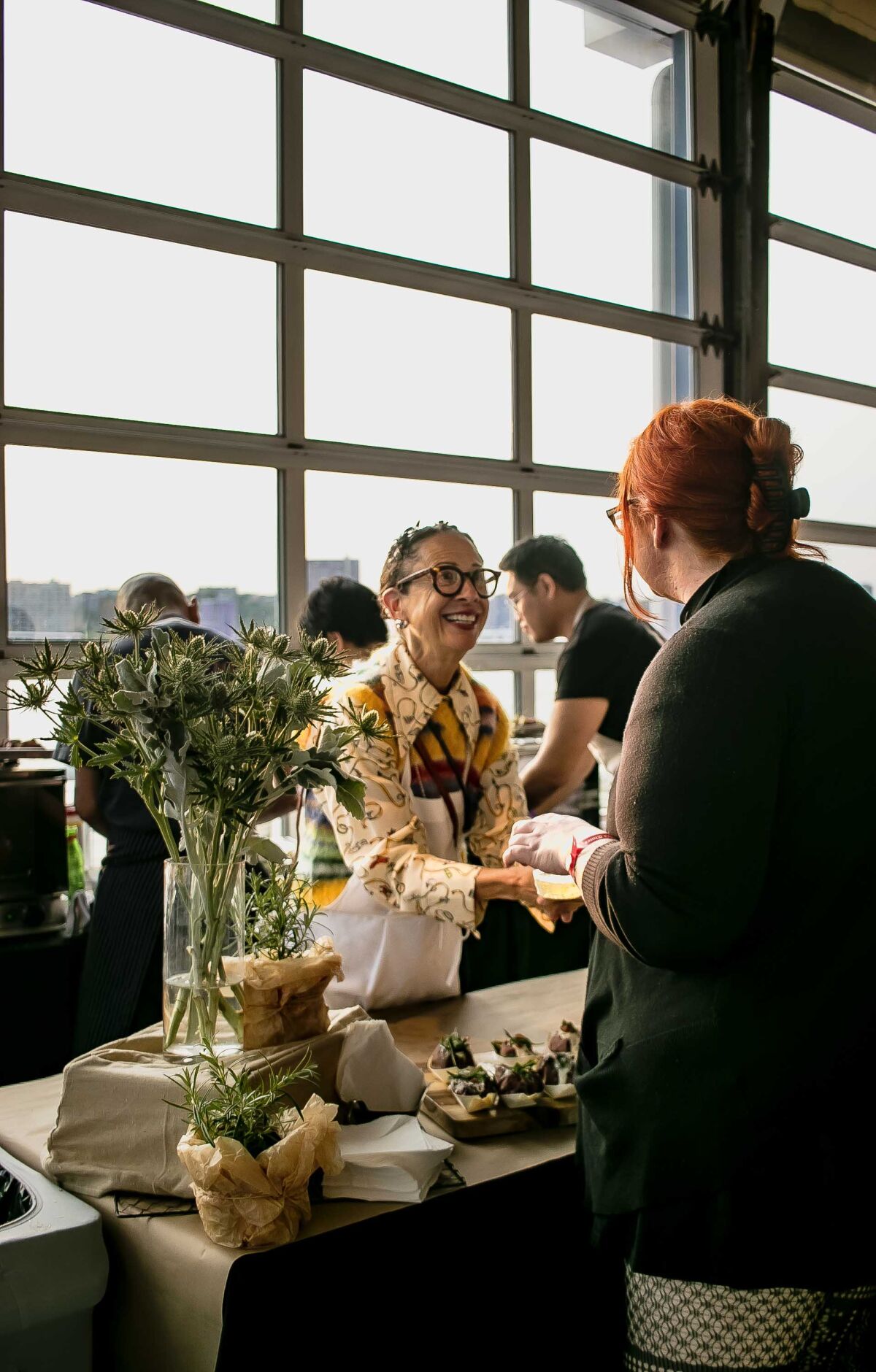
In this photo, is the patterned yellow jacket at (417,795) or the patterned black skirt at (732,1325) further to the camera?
the patterned yellow jacket at (417,795)

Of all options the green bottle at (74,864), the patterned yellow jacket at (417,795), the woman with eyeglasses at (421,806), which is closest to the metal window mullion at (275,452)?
the green bottle at (74,864)

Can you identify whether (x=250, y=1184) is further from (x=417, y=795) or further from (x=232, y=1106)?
(x=417, y=795)

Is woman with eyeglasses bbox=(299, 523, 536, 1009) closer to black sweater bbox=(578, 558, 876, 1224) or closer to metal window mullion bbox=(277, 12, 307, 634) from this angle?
black sweater bbox=(578, 558, 876, 1224)

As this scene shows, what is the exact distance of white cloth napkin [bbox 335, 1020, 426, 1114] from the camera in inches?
53.9

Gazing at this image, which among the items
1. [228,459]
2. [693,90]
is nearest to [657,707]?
[228,459]

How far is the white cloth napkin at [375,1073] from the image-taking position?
1370mm

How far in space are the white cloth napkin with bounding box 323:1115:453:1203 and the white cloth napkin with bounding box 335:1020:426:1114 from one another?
0.25 feet

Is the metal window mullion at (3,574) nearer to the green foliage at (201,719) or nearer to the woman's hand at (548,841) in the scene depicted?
the green foliage at (201,719)

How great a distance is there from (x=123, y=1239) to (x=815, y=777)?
0.82 m

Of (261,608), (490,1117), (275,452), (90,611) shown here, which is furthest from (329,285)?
(490,1117)

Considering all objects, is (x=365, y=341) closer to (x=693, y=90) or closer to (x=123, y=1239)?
(x=693, y=90)

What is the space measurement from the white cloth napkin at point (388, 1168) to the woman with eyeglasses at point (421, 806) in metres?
0.59

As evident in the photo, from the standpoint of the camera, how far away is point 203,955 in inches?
50.6

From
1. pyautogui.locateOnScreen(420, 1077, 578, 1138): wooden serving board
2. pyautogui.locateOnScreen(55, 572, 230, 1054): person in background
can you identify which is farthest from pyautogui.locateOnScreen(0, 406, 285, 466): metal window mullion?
pyautogui.locateOnScreen(420, 1077, 578, 1138): wooden serving board
